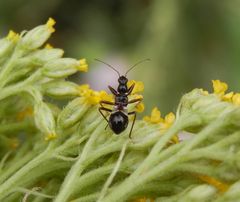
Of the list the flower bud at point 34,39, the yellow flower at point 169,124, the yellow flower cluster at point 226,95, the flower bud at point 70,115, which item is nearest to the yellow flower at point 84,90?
the flower bud at point 70,115

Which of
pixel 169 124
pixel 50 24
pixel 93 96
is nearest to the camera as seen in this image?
pixel 169 124

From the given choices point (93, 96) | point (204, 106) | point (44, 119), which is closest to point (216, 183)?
point (204, 106)

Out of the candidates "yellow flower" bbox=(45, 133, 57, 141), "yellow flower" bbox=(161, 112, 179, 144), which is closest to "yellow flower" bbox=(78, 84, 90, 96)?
"yellow flower" bbox=(45, 133, 57, 141)

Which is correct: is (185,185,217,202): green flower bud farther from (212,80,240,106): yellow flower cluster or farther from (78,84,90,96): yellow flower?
(78,84,90,96): yellow flower

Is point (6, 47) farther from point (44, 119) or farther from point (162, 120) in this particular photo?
point (162, 120)

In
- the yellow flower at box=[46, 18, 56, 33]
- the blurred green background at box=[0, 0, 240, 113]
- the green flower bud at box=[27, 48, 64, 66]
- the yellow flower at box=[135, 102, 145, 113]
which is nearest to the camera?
the yellow flower at box=[135, 102, 145, 113]

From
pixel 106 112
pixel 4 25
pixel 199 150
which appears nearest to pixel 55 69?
pixel 106 112

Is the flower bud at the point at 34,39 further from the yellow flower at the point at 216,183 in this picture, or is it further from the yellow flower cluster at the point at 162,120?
the yellow flower at the point at 216,183
